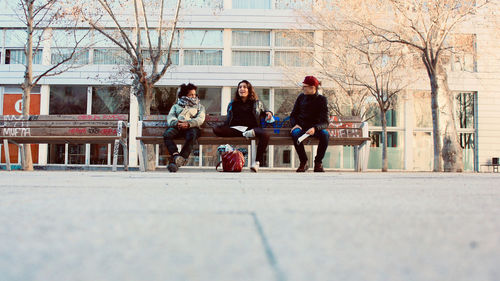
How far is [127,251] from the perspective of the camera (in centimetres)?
76

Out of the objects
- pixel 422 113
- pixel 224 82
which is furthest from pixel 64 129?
pixel 422 113

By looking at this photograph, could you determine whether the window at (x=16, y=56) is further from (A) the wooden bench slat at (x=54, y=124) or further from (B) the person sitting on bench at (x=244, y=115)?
(B) the person sitting on bench at (x=244, y=115)

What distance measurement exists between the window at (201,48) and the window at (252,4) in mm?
1712

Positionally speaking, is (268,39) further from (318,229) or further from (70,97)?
(318,229)

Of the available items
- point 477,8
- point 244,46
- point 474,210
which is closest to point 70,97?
point 244,46

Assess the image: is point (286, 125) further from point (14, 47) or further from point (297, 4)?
point (14, 47)

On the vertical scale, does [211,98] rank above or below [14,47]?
below

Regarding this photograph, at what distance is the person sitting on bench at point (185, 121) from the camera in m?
7.16

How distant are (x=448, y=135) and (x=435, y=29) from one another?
3231 mm

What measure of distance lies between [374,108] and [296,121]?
1218 cm

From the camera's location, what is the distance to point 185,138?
24.5 ft

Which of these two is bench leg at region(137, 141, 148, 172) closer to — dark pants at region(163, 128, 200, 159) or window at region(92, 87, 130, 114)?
dark pants at region(163, 128, 200, 159)

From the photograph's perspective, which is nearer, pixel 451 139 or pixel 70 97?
pixel 451 139

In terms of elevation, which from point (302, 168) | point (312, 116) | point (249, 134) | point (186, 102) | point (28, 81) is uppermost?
point (28, 81)
